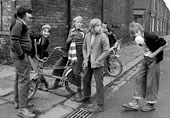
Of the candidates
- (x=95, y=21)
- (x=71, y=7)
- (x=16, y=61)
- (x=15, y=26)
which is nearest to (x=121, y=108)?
(x=95, y=21)

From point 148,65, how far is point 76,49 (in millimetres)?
1578

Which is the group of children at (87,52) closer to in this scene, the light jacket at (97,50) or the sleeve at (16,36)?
the light jacket at (97,50)

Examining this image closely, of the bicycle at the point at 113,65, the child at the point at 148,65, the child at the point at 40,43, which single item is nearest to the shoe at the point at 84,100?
the child at the point at 148,65

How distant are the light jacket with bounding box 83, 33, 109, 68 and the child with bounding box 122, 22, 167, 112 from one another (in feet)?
1.99

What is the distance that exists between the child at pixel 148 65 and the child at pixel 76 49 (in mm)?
1083

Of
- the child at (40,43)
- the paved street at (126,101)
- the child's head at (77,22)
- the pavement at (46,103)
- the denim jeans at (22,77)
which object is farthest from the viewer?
the child at (40,43)

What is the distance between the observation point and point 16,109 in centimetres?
391

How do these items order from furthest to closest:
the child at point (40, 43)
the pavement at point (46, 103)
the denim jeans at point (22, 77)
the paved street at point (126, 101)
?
the child at point (40, 43), the paved street at point (126, 101), the pavement at point (46, 103), the denim jeans at point (22, 77)

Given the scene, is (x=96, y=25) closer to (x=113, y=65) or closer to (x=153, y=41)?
(x=153, y=41)

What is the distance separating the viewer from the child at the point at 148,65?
12.7ft

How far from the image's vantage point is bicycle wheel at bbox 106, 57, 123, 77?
22.5ft

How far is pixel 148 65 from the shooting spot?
13.2 feet

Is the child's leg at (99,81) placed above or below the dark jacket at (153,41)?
below

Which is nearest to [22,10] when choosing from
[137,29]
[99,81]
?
[99,81]
